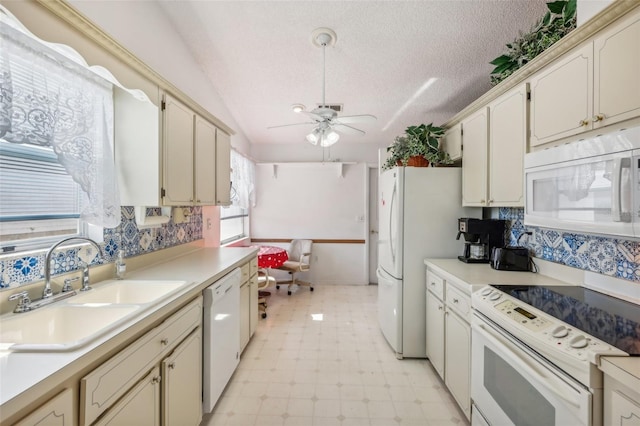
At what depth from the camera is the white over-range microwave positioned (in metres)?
0.99

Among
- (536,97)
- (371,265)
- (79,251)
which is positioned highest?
(536,97)

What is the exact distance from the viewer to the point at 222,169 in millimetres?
2756

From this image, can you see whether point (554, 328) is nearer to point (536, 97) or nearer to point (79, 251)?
point (536, 97)

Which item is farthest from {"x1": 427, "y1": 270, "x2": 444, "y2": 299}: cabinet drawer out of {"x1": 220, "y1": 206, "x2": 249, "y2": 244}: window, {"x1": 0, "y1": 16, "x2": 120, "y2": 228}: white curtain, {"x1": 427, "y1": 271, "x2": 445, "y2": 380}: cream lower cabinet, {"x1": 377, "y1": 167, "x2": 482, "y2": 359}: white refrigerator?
{"x1": 220, "y1": 206, "x2": 249, "y2": 244}: window

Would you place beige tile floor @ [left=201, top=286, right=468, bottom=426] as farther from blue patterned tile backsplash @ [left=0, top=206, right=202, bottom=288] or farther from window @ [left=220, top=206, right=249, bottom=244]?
window @ [left=220, top=206, right=249, bottom=244]

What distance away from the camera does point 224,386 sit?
1.93 metres

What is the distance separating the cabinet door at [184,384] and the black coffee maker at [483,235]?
6.91 feet

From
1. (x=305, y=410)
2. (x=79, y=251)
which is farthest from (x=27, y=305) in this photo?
(x=305, y=410)

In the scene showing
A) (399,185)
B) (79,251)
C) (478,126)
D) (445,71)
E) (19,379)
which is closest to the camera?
(19,379)

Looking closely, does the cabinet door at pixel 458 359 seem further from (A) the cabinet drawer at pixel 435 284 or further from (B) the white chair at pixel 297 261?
(B) the white chair at pixel 297 261

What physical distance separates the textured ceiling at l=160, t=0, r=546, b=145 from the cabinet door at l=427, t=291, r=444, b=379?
216 centimetres

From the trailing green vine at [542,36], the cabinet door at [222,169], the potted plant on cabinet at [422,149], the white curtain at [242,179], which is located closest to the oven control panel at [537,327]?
the potted plant on cabinet at [422,149]

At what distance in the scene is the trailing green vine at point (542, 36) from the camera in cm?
146

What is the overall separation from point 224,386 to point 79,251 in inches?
51.9
